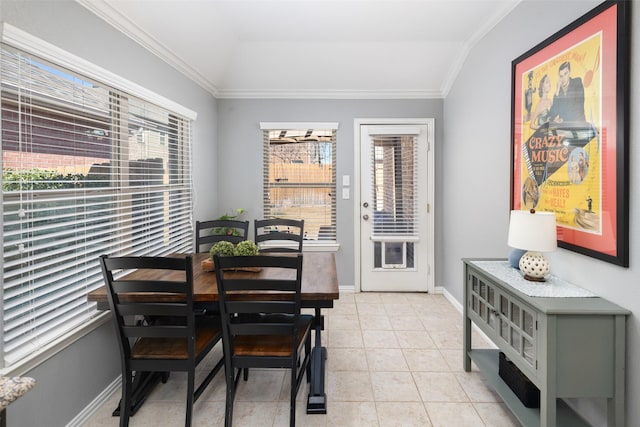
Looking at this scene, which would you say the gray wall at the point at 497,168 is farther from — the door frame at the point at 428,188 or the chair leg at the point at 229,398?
the chair leg at the point at 229,398

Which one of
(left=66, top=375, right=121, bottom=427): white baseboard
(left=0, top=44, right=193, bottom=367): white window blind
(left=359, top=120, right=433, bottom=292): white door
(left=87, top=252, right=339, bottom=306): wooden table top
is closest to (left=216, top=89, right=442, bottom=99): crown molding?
(left=359, top=120, right=433, bottom=292): white door

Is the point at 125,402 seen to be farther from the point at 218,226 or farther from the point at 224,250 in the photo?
the point at 218,226

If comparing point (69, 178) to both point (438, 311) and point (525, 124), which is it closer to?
point (525, 124)

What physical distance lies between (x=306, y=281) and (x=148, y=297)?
0.88 metres

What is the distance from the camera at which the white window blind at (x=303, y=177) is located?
13.9 ft

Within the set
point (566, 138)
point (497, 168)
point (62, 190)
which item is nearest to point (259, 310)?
point (62, 190)

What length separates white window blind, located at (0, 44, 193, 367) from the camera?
5.10 ft

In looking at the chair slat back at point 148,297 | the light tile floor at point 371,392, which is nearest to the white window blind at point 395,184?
the light tile floor at point 371,392

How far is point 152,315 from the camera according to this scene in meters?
1.80

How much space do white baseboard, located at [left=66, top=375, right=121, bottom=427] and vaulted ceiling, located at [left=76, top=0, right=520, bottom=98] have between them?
7.40ft

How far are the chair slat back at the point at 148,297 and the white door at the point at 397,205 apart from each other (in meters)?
2.76

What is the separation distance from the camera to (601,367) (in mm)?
1547

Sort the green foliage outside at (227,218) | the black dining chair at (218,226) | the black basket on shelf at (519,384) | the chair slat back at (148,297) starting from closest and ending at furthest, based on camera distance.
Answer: the chair slat back at (148,297) < the black basket on shelf at (519,384) < the black dining chair at (218,226) < the green foliage outside at (227,218)

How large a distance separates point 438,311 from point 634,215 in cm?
237
